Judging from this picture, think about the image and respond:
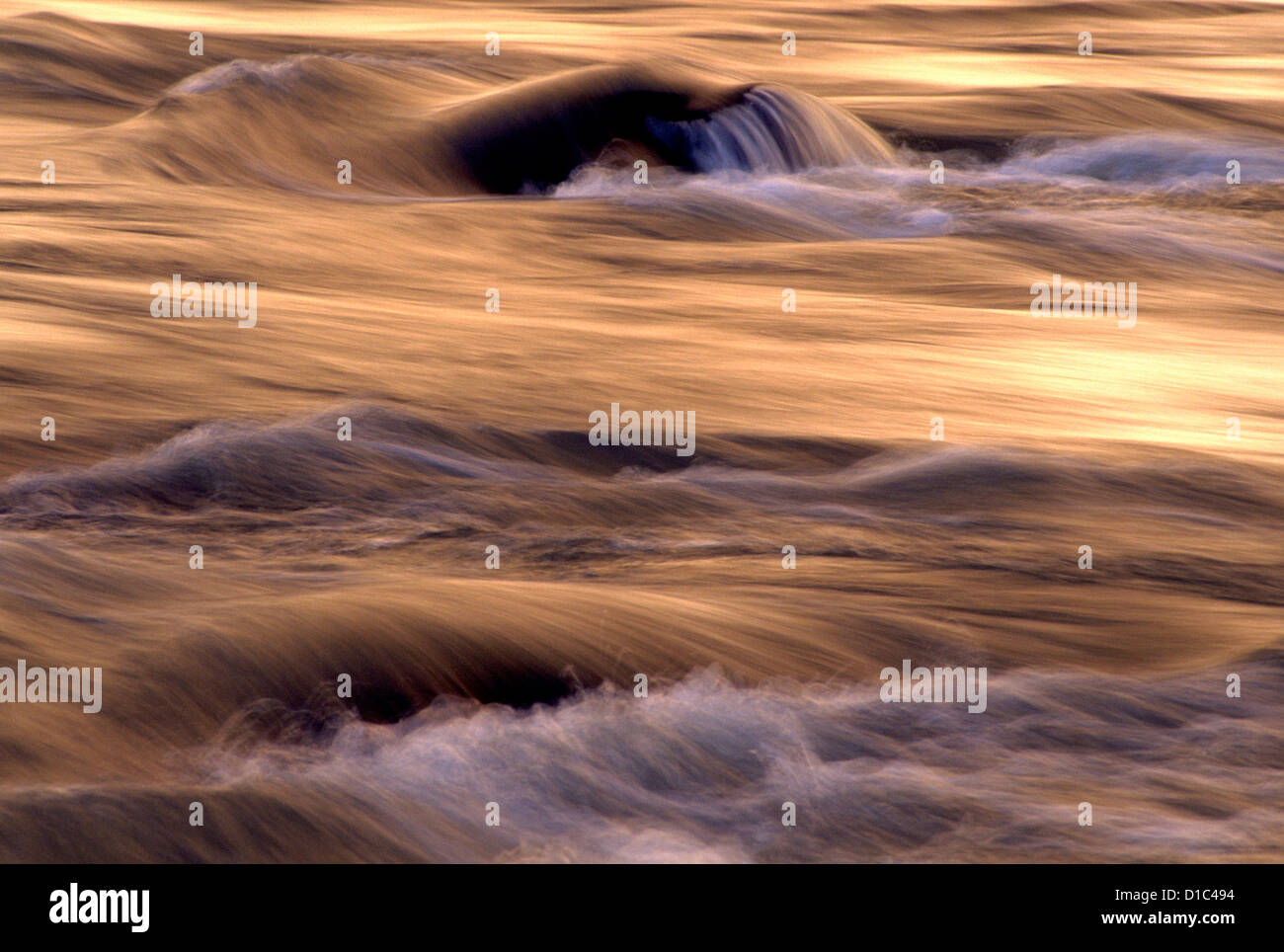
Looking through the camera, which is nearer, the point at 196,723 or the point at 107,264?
the point at 196,723

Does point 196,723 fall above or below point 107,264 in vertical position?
below

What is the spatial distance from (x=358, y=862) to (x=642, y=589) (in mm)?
1339

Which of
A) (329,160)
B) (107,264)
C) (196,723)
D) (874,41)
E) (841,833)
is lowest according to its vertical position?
(841,833)

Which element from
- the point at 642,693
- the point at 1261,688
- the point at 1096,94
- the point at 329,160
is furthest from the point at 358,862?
the point at 1096,94

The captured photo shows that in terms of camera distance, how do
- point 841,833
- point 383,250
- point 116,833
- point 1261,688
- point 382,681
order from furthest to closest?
point 383,250 < point 1261,688 < point 382,681 < point 841,833 < point 116,833

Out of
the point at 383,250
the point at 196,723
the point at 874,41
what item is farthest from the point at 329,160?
the point at 874,41

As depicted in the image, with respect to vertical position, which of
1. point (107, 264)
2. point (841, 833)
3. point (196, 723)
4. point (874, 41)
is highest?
point (874, 41)

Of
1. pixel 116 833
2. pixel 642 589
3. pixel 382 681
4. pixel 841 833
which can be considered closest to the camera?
pixel 116 833

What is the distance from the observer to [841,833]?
3160 mm

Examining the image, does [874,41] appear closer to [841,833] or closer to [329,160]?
[329,160]

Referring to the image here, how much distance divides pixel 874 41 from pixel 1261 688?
14309mm

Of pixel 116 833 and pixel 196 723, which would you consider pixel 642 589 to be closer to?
pixel 196 723

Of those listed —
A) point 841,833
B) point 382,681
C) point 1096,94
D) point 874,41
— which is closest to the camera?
point 841,833

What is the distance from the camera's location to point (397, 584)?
386 centimetres
